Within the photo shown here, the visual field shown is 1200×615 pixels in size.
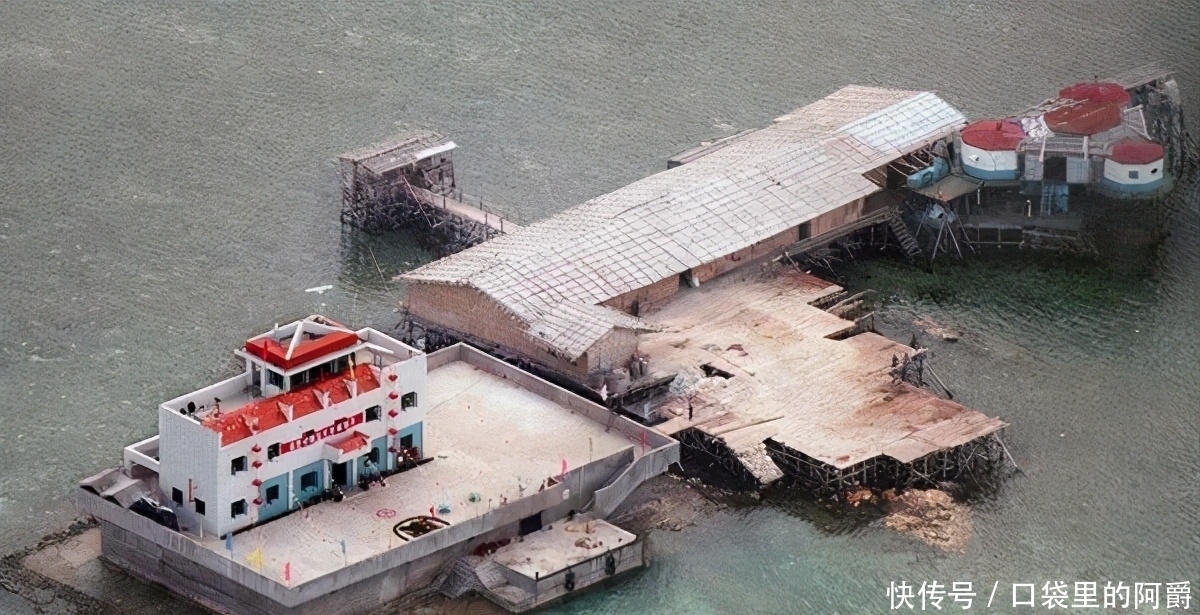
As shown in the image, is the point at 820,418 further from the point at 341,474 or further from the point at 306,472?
the point at 306,472

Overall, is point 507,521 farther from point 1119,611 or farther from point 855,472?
point 1119,611

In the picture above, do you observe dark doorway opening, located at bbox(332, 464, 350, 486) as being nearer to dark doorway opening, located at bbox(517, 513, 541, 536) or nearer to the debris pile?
dark doorway opening, located at bbox(517, 513, 541, 536)

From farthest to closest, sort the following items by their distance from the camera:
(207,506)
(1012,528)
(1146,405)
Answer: (1146,405) → (1012,528) → (207,506)

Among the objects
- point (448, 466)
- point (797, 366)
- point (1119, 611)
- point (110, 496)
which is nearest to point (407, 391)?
point (448, 466)

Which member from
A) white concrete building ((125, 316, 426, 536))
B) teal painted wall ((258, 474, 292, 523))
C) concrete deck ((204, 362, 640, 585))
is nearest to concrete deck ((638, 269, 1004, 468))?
concrete deck ((204, 362, 640, 585))

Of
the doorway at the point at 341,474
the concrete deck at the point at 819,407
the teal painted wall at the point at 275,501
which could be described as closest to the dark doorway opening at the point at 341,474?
the doorway at the point at 341,474

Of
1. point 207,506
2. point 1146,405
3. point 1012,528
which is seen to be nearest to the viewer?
point 207,506

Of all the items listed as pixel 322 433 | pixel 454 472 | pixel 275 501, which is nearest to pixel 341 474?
pixel 322 433
